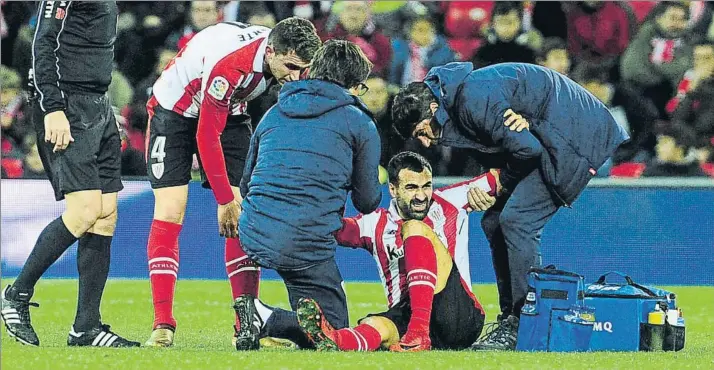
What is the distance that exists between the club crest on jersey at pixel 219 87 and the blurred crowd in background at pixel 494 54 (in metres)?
5.25

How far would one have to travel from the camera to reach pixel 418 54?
1241 centimetres

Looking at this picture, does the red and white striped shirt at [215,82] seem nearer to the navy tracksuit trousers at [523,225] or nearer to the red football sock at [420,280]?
the red football sock at [420,280]

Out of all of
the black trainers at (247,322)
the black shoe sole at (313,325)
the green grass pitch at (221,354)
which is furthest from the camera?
the black trainers at (247,322)

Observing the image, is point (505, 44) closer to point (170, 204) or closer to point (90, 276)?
point (170, 204)

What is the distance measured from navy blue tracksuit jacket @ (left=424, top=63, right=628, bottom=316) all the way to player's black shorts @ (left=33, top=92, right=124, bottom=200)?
1744 millimetres

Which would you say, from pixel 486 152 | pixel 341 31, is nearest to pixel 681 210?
pixel 341 31

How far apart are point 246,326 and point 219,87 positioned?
1253 mm

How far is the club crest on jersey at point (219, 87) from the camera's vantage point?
668cm

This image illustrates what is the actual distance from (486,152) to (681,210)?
4.47 metres

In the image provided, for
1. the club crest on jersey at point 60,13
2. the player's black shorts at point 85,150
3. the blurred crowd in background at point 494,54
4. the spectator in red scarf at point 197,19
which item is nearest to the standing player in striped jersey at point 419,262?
the player's black shorts at point 85,150

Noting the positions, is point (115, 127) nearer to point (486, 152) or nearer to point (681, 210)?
point (486, 152)

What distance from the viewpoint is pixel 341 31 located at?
40.8 feet

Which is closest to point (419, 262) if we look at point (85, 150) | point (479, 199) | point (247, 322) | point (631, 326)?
point (479, 199)

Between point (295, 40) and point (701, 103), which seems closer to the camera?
point (295, 40)
